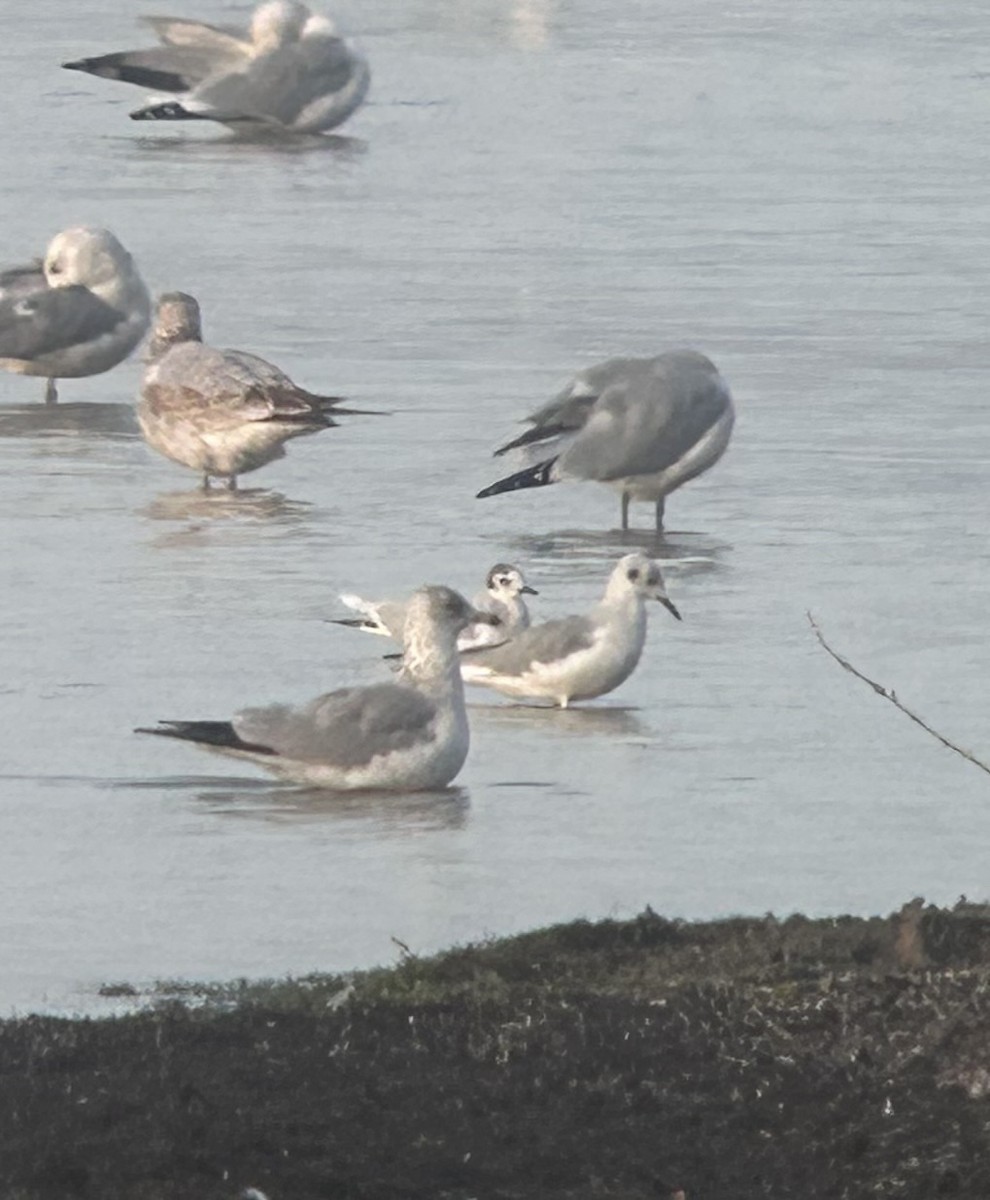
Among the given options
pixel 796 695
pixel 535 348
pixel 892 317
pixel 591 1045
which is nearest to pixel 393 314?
pixel 535 348

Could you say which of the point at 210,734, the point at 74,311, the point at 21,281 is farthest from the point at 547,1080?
the point at 21,281

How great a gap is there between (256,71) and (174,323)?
10047 mm

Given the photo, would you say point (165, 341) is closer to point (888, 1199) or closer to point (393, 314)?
point (393, 314)

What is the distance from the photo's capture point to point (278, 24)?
959 inches

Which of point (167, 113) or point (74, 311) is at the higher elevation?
point (74, 311)

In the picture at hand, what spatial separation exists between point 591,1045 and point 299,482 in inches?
282

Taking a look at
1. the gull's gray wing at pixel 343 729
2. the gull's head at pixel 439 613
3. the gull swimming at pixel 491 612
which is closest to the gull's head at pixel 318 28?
the gull swimming at pixel 491 612

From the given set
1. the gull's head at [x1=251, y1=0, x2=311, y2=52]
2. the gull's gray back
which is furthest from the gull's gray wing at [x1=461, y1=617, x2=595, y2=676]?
the gull's head at [x1=251, y1=0, x2=311, y2=52]

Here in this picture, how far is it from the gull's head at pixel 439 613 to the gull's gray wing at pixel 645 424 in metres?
2.97

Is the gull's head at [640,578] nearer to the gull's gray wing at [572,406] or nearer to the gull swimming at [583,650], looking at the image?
the gull swimming at [583,650]

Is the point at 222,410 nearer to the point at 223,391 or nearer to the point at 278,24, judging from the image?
the point at 223,391

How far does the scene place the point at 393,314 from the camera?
676 inches

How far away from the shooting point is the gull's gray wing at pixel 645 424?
1277 cm

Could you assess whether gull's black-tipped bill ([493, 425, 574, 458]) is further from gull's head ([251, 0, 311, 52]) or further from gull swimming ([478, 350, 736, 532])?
gull's head ([251, 0, 311, 52])
